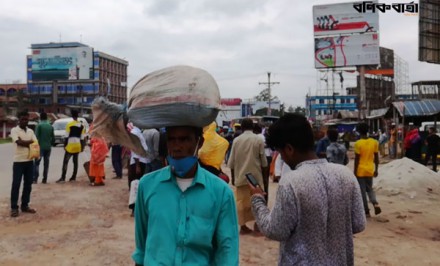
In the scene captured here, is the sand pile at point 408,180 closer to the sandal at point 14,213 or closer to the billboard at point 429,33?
the billboard at point 429,33

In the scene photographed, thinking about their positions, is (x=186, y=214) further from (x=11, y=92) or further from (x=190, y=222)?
(x=11, y=92)

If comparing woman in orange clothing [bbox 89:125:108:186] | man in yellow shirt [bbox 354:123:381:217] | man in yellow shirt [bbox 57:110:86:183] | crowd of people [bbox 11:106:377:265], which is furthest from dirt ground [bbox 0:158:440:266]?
crowd of people [bbox 11:106:377:265]

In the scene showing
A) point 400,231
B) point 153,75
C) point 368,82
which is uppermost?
point 368,82

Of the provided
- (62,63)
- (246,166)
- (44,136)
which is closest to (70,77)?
(62,63)

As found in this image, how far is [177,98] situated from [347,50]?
34588mm

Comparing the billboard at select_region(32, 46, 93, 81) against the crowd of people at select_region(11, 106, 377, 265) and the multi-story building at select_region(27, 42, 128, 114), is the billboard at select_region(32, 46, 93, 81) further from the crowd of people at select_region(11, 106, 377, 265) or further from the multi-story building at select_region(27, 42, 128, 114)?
the crowd of people at select_region(11, 106, 377, 265)

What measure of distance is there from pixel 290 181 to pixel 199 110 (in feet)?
2.17

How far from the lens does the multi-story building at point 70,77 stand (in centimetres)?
5534

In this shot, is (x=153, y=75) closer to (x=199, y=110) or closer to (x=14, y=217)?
(x=199, y=110)

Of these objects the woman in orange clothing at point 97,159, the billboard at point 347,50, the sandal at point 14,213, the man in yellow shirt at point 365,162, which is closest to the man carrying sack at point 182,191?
the sandal at point 14,213

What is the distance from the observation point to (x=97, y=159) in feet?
35.0

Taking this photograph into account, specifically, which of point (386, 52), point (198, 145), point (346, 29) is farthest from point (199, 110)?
point (386, 52)

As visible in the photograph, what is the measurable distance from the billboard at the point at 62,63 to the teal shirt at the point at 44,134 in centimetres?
4605

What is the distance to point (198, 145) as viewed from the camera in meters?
2.18
